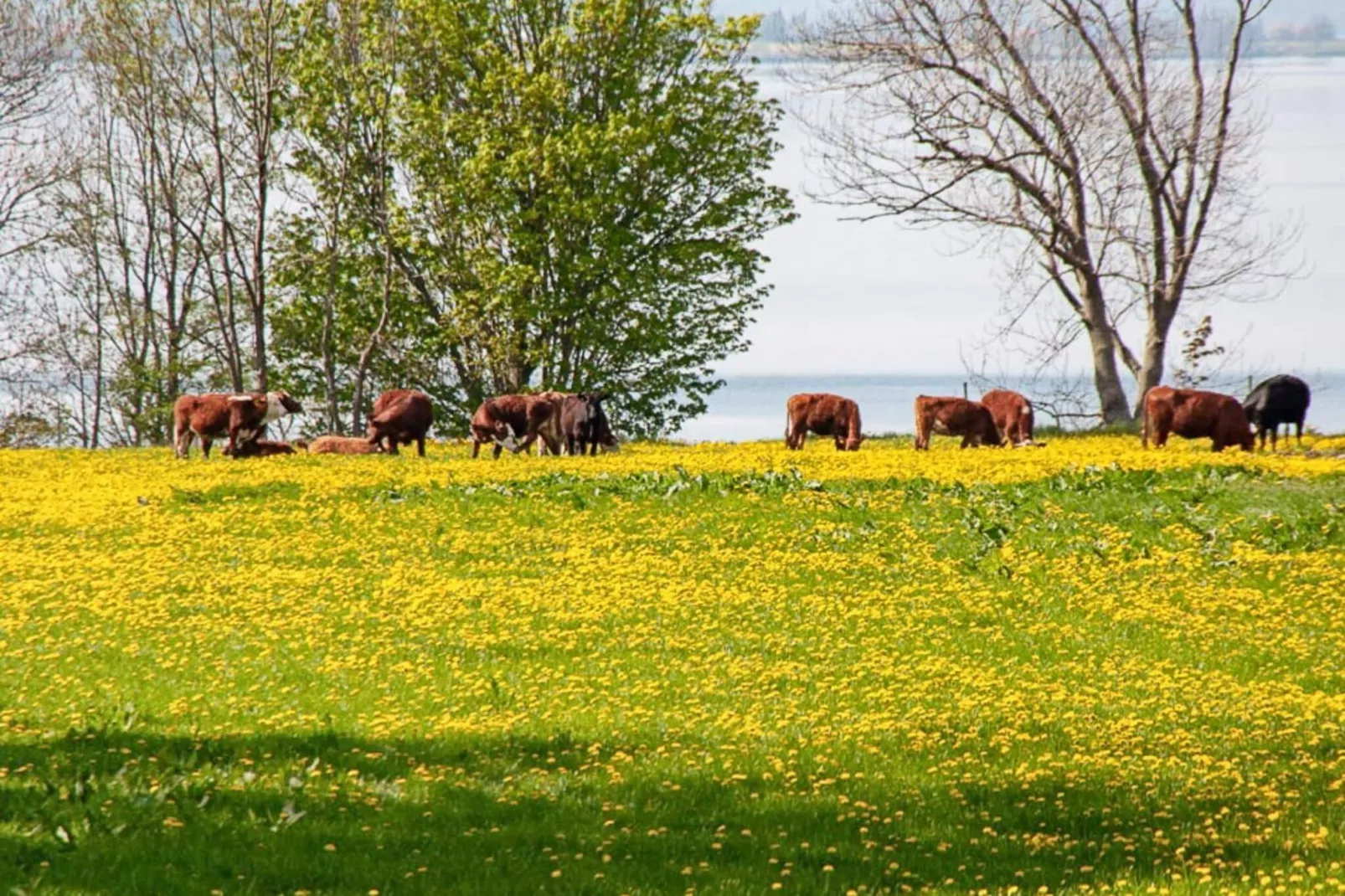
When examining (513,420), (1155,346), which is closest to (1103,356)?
(1155,346)

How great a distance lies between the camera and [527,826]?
9812 millimetres

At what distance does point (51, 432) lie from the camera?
57875 millimetres

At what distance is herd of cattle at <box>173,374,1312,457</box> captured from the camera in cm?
3444

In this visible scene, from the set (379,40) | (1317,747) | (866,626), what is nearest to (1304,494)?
(866,626)

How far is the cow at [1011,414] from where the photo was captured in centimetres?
3822

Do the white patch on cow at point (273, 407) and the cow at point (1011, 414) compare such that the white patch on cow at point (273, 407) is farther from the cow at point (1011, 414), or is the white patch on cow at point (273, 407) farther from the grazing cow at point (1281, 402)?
the grazing cow at point (1281, 402)

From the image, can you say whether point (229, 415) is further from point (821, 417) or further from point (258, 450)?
point (821, 417)

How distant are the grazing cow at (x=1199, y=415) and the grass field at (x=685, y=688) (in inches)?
262

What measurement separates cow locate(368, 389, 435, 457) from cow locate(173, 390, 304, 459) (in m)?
2.13

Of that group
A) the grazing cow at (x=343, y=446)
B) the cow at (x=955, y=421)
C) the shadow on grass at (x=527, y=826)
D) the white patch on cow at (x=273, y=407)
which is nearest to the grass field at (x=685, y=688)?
the shadow on grass at (x=527, y=826)

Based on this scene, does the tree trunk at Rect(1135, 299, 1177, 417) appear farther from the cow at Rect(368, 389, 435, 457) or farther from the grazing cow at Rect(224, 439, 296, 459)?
the grazing cow at Rect(224, 439, 296, 459)

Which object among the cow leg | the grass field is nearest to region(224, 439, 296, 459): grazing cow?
the cow leg

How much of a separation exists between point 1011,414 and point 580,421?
35.4 ft

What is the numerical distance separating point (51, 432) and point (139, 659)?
45.7 metres
